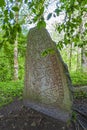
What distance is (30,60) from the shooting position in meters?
6.32

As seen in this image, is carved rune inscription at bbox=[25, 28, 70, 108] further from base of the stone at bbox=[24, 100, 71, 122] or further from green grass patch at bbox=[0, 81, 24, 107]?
green grass patch at bbox=[0, 81, 24, 107]

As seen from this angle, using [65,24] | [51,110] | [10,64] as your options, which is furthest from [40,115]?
[10,64]

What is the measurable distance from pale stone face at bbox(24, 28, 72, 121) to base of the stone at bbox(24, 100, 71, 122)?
0.21 feet

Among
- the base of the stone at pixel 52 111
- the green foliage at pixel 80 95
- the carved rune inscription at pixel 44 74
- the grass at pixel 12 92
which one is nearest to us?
the base of the stone at pixel 52 111

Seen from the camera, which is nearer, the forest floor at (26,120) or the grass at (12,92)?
the forest floor at (26,120)

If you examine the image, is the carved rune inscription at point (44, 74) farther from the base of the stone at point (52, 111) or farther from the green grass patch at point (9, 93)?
the green grass patch at point (9, 93)

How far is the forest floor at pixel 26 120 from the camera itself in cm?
552

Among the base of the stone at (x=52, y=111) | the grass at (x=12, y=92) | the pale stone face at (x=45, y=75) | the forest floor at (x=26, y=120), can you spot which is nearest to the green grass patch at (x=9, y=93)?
the grass at (x=12, y=92)

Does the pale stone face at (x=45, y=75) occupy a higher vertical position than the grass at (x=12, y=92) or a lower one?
higher

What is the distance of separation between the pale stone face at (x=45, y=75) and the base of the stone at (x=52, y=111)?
66 millimetres

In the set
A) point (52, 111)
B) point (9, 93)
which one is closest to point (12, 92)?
point (9, 93)

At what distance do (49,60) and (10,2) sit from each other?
3.21 metres

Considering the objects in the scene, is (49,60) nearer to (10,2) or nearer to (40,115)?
(40,115)

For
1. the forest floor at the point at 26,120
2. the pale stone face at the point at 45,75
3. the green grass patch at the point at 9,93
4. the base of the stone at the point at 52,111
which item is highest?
the pale stone face at the point at 45,75
